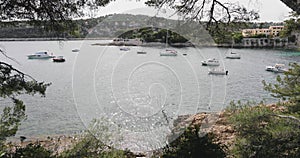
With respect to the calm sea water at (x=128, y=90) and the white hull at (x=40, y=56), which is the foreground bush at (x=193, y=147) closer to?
the calm sea water at (x=128, y=90)

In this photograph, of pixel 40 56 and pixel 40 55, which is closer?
pixel 40 55

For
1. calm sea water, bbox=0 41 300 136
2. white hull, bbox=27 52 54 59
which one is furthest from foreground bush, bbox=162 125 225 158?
white hull, bbox=27 52 54 59

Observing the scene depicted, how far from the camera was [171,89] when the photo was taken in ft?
28.0

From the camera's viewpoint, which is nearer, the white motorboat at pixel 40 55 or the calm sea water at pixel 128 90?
the calm sea water at pixel 128 90

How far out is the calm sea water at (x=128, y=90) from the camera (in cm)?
391

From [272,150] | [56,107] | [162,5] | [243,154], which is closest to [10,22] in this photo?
[162,5]

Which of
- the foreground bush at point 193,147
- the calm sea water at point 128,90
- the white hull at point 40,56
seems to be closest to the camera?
the foreground bush at point 193,147

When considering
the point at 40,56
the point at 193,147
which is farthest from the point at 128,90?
the point at 40,56

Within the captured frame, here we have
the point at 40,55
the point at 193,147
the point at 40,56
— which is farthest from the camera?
the point at 40,56

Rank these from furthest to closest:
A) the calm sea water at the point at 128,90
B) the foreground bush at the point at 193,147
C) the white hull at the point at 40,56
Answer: the white hull at the point at 40,56 < the calm sea water at the point at 128,90 < the foreground bush at the point at 193,147

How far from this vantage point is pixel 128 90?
20.1 ft

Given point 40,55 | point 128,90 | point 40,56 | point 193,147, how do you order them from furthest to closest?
point 40,56, point 40,55, point 128,90, point 193,147

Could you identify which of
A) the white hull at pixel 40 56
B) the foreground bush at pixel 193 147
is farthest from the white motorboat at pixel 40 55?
the foreground bush at pixel 193 147

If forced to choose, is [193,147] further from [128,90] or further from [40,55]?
[40,55]
